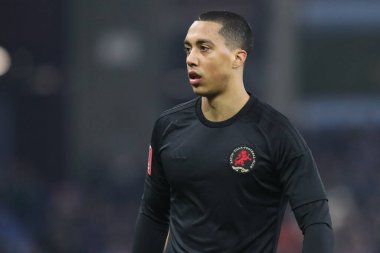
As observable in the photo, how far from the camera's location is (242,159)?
603cm

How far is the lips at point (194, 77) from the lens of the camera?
6004 millimetres

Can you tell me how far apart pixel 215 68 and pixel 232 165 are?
43 cm

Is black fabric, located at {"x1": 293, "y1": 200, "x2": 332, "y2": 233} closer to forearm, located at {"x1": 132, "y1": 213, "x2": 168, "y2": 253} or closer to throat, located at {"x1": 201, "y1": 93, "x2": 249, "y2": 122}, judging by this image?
throat, located at {"x1": 201, "y1": 93, "x2": 249, "y2": 122}

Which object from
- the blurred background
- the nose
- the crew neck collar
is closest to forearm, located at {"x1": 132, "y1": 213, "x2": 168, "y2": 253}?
the crew neck collar

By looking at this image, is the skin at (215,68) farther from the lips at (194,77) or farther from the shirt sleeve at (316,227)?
the shirt sleeve at (316,227)

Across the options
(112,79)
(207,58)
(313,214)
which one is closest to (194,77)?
(207,58)

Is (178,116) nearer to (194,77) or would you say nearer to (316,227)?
(194,77)

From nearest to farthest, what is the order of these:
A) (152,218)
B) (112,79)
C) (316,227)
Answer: (316,227) < (152,218) < (112,79)

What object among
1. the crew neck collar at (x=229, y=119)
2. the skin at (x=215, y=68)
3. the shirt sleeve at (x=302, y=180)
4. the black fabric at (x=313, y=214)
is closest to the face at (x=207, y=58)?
the skin at (x=215, y=68)

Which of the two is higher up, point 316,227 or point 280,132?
point 280,132

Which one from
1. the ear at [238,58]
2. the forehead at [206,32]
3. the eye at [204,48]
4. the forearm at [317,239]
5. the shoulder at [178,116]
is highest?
the forehead at [206,32]

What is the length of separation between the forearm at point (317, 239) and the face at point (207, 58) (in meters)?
0.75

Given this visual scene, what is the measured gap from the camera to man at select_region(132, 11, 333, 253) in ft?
19.5

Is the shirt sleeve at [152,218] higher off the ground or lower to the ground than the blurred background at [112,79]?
higher
